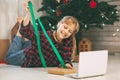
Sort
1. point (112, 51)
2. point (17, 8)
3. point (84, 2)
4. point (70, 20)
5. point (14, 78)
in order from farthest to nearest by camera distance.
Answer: point (112, 51), point (17, 8), point (84, 2), point (70, 20), point (14, 78)

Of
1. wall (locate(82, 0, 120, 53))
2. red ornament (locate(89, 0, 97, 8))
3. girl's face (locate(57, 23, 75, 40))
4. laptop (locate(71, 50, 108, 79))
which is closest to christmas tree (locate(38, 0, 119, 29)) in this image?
red ornament (locate(89, 0, 97, 8))

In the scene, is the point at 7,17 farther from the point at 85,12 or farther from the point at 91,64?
the point at 91,64

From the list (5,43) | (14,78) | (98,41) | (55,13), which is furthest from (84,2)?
(14,78)

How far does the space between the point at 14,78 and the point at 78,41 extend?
4.56 ft

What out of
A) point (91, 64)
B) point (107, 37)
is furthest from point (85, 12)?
point (91, 64)

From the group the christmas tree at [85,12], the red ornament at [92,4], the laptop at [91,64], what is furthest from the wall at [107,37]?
the laptop at [91,64]

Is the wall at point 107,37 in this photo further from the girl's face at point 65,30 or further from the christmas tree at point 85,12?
the girl's face at point 65,30

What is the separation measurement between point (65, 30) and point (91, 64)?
407mm

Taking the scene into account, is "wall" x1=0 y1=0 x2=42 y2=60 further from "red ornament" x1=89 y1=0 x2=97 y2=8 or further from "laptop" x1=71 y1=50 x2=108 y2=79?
"laptop" x1=71 y1=50 x2=108 y2=79

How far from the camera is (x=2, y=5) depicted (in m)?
2.55

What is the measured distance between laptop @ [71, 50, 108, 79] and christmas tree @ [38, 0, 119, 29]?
1.03 m

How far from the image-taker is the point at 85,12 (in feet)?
8.27

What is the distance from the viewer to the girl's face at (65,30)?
174 cm

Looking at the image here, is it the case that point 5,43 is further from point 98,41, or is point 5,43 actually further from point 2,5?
point 98,41
